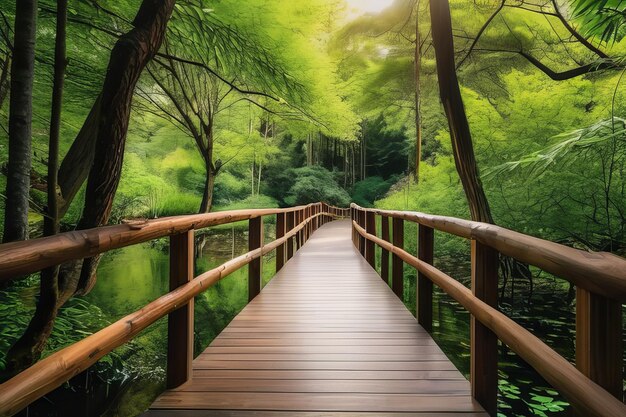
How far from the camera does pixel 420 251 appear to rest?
3555 mm

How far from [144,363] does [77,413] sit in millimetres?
1811

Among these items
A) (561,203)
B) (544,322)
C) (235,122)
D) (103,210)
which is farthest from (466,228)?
(235,122)

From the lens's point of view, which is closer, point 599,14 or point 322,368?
point 322,368

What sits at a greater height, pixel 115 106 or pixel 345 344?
pixel 115 106

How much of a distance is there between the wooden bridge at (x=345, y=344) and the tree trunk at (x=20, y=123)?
1.69 m

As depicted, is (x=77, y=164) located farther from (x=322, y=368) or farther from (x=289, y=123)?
(x=289, y=123)

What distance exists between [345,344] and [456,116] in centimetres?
575

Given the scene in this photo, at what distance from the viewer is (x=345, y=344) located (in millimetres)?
3268

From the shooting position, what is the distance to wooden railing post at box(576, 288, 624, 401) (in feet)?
3.96

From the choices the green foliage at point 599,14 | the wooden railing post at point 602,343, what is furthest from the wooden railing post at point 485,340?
the green foliage at point 599,14

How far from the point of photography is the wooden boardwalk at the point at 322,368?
2.21 meters

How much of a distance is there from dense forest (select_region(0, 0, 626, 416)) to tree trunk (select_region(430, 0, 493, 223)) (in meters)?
0.03

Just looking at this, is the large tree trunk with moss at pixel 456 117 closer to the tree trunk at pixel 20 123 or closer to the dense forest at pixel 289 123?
the dense forest at pixel 289 123

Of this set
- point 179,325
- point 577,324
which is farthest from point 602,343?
point 179,325
